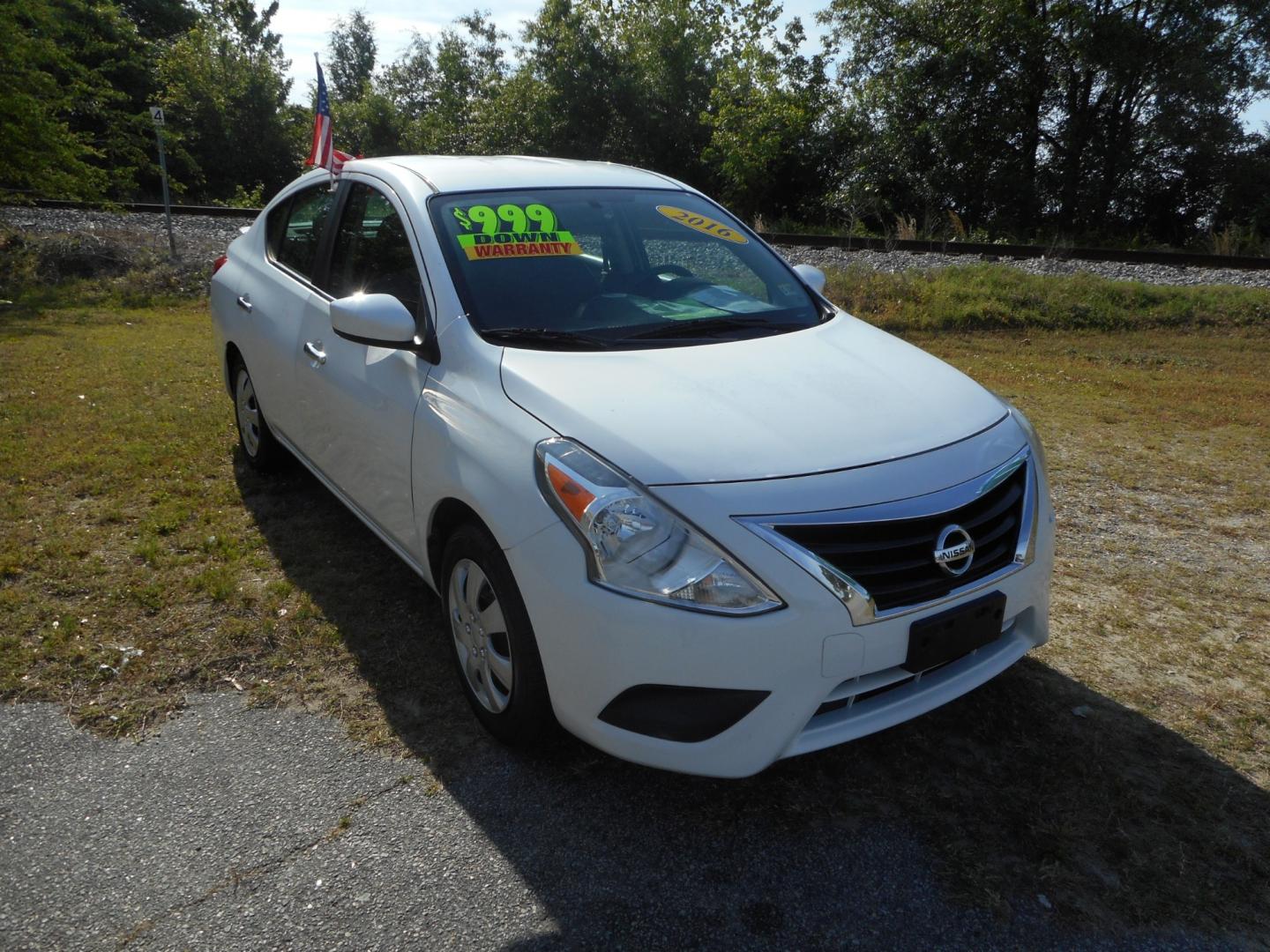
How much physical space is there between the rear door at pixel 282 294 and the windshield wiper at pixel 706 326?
5.32 feet

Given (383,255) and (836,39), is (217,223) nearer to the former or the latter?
(383,255)

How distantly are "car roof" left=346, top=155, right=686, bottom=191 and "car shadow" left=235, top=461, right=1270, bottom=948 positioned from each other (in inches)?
73.6

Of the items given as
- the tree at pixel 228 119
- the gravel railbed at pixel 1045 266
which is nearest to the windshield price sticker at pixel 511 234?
the gravel railbed at pixel 1045 266

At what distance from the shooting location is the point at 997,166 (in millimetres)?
23812

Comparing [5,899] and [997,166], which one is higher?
[997,166]

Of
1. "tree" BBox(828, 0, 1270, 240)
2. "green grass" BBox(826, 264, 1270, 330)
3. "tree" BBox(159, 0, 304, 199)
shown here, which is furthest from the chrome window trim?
"tree" BBox(159, 0, 304, 199)

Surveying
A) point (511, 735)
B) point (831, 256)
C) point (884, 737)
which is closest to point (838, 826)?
point (884, 737)

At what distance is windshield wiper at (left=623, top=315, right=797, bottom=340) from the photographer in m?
3.28

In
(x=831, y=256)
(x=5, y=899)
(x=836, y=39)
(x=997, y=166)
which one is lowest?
(x=5, y=899)

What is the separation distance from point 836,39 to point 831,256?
15.3 m

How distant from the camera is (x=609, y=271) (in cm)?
360

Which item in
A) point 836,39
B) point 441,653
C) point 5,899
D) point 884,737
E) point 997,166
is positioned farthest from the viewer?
point 836,39

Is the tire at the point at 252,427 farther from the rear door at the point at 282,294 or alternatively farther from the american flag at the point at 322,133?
the american flag at the point at 322,133

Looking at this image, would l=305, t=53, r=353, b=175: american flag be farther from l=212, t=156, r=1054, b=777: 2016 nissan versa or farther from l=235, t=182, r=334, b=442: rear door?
l=212, t=156, r=1054, b=777: 2016 nissan versa
